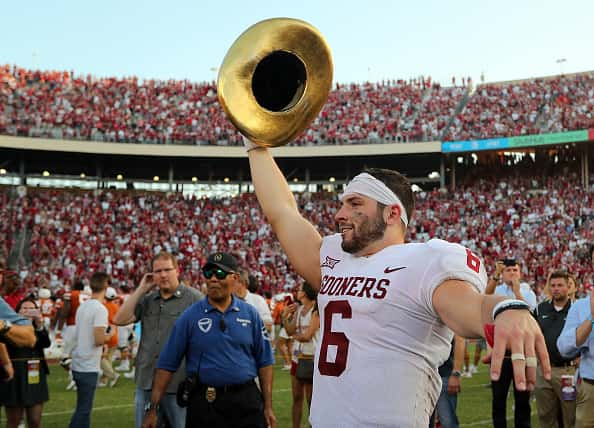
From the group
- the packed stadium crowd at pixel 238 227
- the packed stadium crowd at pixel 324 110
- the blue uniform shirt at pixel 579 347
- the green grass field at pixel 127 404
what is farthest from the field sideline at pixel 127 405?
the packed stadium crowd at pixel 324 110

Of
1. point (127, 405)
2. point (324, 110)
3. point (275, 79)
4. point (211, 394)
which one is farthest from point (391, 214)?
point (324, 110)

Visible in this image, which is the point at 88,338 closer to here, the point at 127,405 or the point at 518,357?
the point at 127,405

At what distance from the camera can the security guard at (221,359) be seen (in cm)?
533

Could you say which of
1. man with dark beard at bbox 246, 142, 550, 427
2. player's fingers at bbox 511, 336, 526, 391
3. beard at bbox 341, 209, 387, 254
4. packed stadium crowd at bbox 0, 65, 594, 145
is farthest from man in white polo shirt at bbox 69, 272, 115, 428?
packed stadium crowd at bbox 0, 65, 594, 145

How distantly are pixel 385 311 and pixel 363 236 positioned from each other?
35 centimetres

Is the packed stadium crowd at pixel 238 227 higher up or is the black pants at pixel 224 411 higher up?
the packed stadium crowd at pixel 238 227

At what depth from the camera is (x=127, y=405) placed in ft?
35.0

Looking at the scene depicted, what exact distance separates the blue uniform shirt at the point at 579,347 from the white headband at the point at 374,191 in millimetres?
3774

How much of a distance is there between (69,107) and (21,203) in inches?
248

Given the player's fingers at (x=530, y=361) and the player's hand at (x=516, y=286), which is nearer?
the player's fingers at (x=530, y=361)

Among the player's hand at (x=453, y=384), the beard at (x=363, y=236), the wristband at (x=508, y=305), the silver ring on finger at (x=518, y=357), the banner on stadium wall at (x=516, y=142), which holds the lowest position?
the player's hand at (x=453, y=384)

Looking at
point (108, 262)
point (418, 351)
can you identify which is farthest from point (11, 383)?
point (108, 262)

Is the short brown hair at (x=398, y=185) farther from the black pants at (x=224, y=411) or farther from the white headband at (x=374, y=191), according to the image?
the black pants at (x=224, y=411)

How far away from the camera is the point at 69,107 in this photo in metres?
36.6
